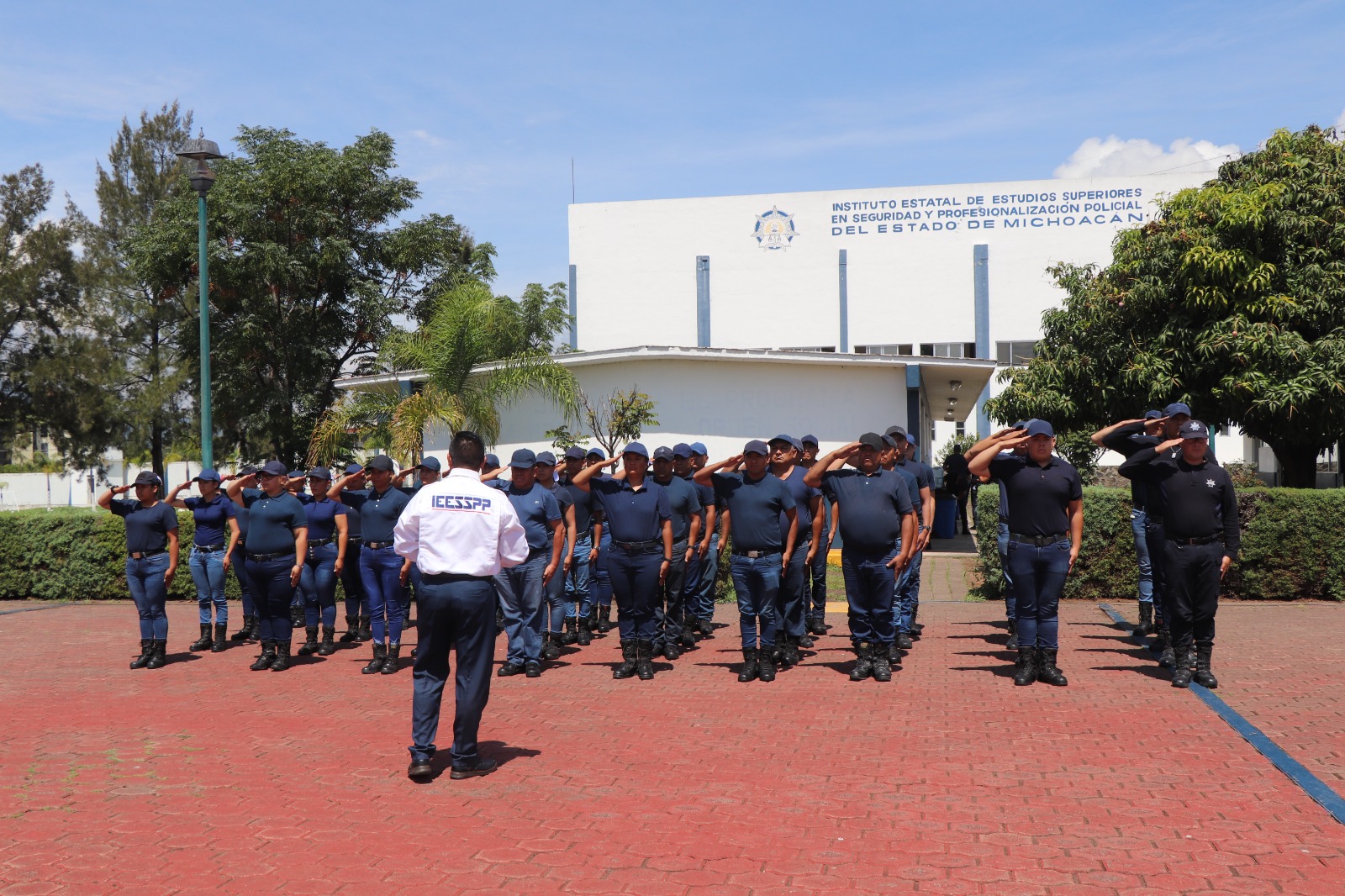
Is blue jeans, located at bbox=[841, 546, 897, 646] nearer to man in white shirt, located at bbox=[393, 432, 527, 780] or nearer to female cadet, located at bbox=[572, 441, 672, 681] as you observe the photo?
female cadet, located at bbox=[572, 441, 672, 681]

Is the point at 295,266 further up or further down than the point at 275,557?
further up

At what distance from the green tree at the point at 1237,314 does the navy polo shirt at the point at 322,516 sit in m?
14.0

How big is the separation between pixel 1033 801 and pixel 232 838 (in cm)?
411

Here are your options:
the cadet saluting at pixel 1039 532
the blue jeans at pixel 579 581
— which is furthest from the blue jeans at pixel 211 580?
the cadet saluting at pixel 1039 532

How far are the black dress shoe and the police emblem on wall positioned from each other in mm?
42597

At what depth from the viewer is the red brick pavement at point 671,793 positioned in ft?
16.2

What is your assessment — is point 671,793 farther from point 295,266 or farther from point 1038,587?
point 295,266

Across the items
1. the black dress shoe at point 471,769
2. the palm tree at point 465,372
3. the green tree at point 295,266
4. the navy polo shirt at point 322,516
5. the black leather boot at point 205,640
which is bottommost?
the black leather boot at point 205,640

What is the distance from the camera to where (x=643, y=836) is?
5449 mm

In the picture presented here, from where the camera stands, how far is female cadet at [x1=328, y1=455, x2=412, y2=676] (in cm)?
1039

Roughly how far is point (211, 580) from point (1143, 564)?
385 inches

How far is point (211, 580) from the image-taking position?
12.0 m

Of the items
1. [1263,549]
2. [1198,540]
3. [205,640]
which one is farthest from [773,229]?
[1198,540]

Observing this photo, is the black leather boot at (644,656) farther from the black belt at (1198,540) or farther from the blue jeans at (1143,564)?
the blue jeans at (1143,564)
